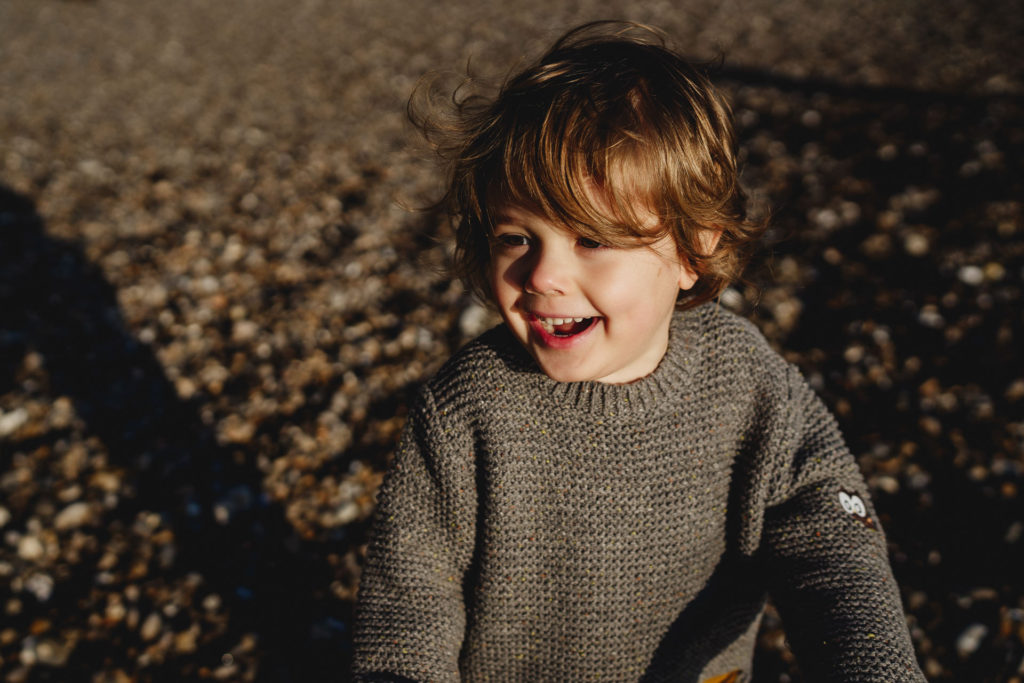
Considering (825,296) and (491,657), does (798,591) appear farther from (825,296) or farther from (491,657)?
(825,296)

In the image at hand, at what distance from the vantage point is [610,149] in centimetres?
173

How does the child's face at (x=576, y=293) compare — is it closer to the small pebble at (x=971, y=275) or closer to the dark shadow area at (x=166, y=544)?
the dark shadow area at (x=166, y=544)

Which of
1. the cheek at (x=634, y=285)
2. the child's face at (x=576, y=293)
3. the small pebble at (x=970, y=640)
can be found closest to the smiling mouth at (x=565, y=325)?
the child's face at (x=576, y=293)

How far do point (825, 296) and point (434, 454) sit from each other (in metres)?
4.66

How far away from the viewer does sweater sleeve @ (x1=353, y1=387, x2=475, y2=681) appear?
213cm

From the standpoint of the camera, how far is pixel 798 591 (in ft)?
7.02

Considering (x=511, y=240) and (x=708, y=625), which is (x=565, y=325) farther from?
(x=708, y=625)

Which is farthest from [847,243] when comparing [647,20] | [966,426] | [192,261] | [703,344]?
[647,20]

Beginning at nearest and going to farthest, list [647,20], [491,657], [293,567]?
[491,657] < [293,567] < [647,20]

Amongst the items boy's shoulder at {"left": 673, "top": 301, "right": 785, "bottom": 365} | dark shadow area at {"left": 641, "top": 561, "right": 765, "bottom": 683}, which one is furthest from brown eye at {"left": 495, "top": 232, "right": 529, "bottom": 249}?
dark shadow area at {"left": 641, "top": 561, "right": 765, "bottom": 683}

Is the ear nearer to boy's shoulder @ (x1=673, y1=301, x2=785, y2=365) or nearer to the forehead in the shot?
boy's shoulder @ (x1=673, y1=301, x2=785, y2=365)

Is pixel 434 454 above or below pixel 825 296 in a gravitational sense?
above

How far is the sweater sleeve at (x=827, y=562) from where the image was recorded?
194 centimetres

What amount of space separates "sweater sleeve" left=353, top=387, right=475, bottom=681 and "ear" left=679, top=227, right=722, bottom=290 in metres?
0.83
